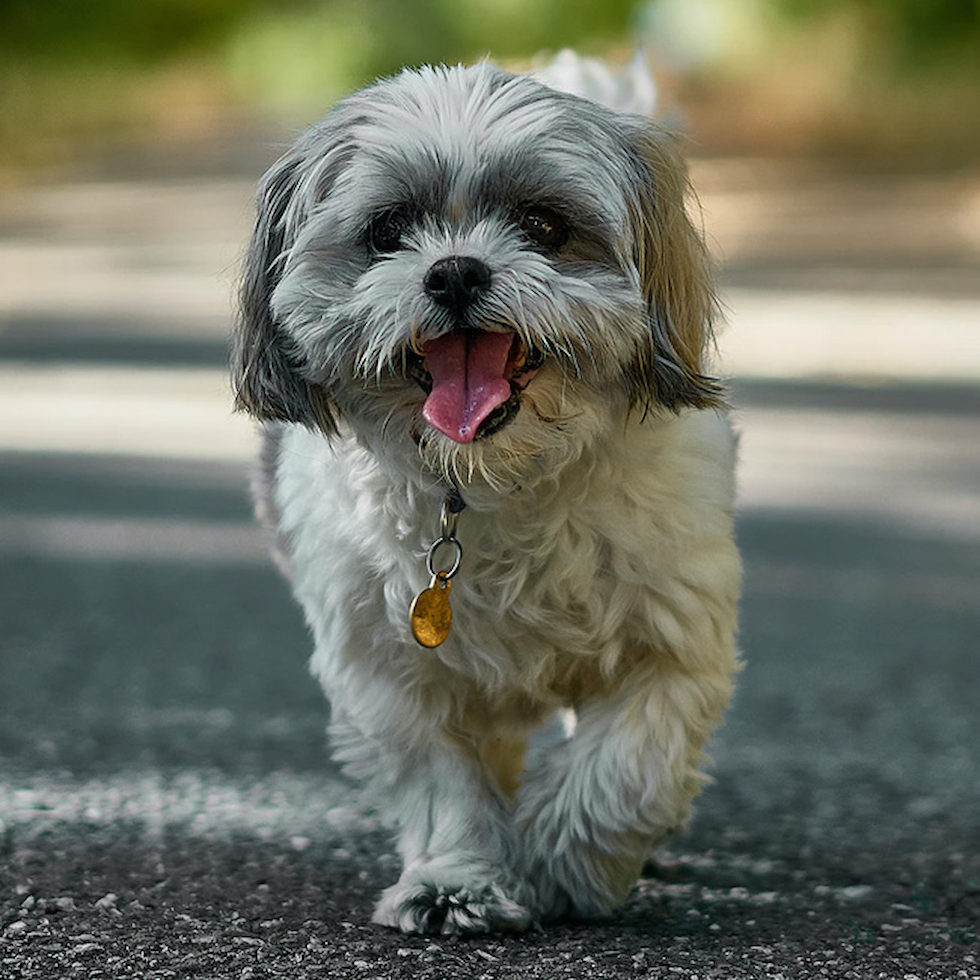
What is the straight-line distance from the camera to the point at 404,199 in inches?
171

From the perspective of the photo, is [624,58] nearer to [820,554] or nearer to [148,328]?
[820,554]

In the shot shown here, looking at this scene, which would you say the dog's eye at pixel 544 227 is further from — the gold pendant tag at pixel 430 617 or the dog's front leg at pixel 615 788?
the dog's front leg at pixel 615 788

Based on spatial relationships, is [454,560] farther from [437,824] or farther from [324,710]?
[324,710]

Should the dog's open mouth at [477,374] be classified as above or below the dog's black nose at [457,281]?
below

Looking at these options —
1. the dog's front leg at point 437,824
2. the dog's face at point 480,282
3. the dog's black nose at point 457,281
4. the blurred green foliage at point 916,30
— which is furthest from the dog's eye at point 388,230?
the blurred green foliage at point 916,30

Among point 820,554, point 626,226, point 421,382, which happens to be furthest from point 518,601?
point 820,554

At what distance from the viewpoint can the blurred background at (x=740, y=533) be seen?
5340mm

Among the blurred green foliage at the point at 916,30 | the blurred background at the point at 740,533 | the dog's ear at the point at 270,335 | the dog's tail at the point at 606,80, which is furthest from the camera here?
the blurred green foliage at the point at 916,30

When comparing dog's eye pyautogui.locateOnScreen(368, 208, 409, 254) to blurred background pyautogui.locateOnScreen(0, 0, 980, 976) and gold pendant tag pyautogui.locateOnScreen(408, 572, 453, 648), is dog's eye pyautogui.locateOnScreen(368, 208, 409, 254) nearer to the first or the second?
blurred background pyautogui.locateOnScreen(0, 0, 980, 976)

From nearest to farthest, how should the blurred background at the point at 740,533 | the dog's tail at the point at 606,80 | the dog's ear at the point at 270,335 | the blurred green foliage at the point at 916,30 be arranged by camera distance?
1. the dog's ear at the point at 270,335
2. the blurred background at the point at 740,533
3. the dog's tail at the point at 606,80
4. the blurred green foliage at the point at 916,30

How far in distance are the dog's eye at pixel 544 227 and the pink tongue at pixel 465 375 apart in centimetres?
23

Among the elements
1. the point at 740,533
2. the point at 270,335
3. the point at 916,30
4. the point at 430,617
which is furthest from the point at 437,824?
the point at 916,30

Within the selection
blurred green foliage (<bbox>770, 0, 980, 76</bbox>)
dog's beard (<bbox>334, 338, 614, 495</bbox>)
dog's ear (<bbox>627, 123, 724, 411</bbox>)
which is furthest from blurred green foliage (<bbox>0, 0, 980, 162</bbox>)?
dog's beard (<bbox>334, 338, 614, 495</bbox>)

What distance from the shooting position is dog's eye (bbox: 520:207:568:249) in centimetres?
434
